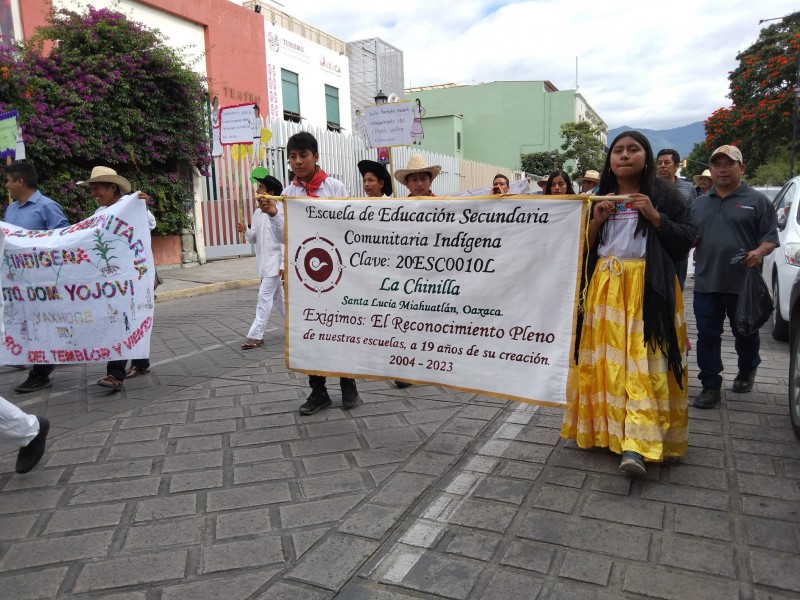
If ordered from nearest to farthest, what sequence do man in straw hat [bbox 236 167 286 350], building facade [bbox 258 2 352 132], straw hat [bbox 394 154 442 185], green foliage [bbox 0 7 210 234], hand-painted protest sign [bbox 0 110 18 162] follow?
straw hat [bbox 394 154 442 185] < man in straw hat [bbox 236 167 286 350] < hand-painted protest sign [bbox 0 110 18 162] < green foliage [bbox 0 7 210 234] < building facade [bbox 258 2 352 132]

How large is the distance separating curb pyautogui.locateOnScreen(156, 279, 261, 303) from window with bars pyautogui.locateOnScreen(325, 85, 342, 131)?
1464cm

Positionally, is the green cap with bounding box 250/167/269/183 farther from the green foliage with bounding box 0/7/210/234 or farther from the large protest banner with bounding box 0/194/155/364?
the green foliage with bounding box 0/7/210/234

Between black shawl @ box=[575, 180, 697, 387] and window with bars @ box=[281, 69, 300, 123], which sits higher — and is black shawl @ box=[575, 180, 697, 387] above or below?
below

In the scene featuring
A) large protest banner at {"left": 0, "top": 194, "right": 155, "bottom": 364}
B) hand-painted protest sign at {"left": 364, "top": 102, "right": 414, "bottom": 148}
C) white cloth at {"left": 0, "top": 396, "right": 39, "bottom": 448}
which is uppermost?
hand-painted protest sign at {"left": 364, "top": 102, "right": 414, "bottom": 148}

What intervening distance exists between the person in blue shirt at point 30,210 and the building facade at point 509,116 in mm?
44367

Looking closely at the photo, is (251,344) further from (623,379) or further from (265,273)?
(623,379)

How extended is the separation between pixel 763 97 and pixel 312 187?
29.7 metres

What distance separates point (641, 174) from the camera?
351cm

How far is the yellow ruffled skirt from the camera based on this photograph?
3297 millimetres

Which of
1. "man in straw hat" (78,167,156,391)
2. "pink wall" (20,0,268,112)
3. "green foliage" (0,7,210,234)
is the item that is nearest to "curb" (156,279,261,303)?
"green foliage" (0,7,210,234)

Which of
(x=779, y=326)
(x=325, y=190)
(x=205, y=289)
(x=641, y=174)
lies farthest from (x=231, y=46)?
(x=641, y=174)

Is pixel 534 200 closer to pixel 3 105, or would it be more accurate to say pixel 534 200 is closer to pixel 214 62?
pixel 3 105

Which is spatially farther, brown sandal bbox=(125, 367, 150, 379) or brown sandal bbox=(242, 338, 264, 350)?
brown sandal bbox=(242, 338, 264, 350)

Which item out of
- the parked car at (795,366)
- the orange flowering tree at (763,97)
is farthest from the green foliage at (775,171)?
the parked car at (795,366)
